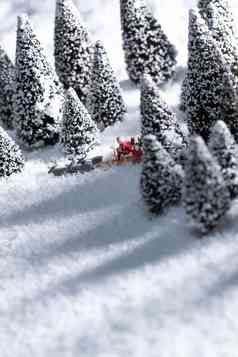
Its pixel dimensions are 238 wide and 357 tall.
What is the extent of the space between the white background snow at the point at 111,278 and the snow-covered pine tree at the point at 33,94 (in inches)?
386

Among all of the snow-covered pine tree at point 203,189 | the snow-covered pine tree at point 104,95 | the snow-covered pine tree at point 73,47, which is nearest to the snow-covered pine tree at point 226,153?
the snow-covered pine tree at point 203,189

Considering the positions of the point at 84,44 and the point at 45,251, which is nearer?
the point at 45,251

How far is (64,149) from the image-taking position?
45.7m

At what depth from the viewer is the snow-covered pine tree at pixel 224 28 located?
4695 cm

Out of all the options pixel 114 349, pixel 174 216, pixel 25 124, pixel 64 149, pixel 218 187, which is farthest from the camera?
pixel 25 124

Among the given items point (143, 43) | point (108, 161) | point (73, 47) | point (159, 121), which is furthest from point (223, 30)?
point (159, 121)

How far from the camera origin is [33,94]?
4862cm

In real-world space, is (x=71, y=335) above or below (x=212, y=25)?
below

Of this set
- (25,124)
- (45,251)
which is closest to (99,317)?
Result: (45,251)

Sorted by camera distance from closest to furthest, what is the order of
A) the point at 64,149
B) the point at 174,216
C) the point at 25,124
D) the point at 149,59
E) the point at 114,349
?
the point at 114,349 < the point at 174,216 < the point at 64,149 < the point at 25,124 < the point at 149,59

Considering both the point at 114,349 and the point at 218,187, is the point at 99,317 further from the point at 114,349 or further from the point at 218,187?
the point at 218,187

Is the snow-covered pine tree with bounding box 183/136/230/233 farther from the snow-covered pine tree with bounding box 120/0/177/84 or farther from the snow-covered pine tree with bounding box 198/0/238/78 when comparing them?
the snow-covered pine tree with bounding box 120/0/177/84

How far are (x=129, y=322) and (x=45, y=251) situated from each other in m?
7.68

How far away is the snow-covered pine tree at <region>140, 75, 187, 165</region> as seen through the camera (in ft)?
121
